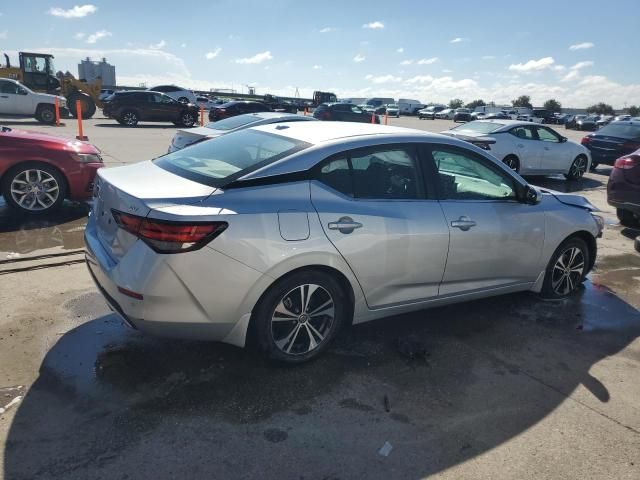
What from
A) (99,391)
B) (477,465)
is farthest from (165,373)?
(477,465)

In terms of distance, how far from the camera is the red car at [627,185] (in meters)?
7.55

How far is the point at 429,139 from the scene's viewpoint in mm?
4039

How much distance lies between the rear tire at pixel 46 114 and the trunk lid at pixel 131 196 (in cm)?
2068

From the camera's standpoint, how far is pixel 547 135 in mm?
12844

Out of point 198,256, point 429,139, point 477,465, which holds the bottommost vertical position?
point 477,465

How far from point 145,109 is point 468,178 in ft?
72.6

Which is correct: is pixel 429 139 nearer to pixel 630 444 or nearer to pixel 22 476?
pixel 630 444

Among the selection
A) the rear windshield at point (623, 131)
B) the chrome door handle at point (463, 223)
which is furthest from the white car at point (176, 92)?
the chrome door handle at point (463, 223)

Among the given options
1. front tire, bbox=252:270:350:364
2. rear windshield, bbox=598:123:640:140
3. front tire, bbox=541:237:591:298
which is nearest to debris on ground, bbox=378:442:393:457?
front tire, bbox=252:270:350:364

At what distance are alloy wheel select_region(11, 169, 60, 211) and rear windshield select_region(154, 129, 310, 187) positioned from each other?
3.49 metres

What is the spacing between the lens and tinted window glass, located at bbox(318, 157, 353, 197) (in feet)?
11.4

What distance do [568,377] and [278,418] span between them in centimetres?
214

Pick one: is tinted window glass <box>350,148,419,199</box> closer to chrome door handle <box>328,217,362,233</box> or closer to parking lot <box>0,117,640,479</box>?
chrome door handle <box>328,217,362,233</box>

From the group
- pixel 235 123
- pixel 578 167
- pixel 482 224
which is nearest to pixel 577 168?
pixel 578 167
